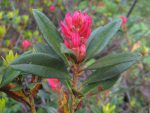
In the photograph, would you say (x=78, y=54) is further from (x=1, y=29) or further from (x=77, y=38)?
(x=1, y=29)

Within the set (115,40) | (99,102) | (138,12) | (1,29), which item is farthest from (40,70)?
(138,12)

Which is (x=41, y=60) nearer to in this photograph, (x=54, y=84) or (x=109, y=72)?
(x=109, y=72)

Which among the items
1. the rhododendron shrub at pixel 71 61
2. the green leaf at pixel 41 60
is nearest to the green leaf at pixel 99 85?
the rhododendron shrub at pixel 71 61

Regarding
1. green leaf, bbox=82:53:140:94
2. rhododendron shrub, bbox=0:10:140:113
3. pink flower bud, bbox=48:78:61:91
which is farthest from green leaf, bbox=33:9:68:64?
pink flower bud, bbox=48:78:61:91

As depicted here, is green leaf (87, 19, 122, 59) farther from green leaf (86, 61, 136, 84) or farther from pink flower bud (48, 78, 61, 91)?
pink flower bud (48, 78, 61, 91)

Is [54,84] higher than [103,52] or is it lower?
higher

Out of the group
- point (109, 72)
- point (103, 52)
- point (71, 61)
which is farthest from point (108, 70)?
point (103, 52)
